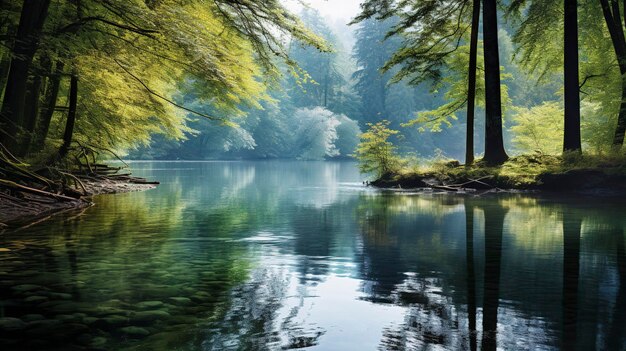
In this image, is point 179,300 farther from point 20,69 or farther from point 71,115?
point 71,115

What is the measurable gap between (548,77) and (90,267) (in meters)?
26.6

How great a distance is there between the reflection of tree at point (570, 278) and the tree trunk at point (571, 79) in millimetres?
10117

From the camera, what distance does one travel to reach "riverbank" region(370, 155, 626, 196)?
20078 mm

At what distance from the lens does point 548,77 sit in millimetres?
28906

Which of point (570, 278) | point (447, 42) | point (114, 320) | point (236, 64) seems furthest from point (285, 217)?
point (447, 42)

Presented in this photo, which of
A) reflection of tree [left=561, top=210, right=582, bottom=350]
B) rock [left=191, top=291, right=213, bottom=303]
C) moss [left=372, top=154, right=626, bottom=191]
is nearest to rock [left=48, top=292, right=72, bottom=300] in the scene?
rock [left=191, top=291, right=213, bottom=303]

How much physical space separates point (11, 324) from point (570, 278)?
617cm

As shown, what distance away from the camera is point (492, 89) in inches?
934

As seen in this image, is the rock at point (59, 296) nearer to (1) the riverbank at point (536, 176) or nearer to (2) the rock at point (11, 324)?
(2) the rock at point (11, 324)

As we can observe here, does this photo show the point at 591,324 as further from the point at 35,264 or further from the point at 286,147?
the point at 286,147

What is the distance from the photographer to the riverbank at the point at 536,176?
20078 mm

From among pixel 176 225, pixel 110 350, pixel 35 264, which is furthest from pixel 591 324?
pixel 176 225

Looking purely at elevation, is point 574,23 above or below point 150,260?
above

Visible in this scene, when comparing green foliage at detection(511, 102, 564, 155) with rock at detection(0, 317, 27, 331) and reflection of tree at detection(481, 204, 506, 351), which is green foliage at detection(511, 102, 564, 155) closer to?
reflection of tree at detection(481, 204, 506, 351)
